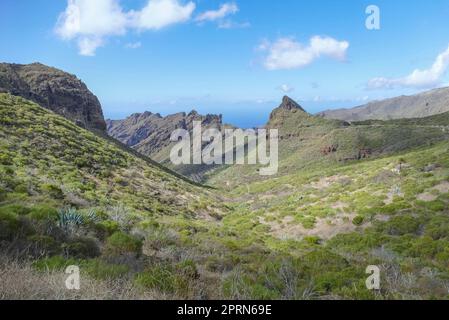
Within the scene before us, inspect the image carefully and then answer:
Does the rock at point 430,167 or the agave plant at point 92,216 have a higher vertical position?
the rock at point 430,167

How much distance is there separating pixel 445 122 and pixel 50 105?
62.8m

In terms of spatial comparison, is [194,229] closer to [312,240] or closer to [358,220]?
[312,240]

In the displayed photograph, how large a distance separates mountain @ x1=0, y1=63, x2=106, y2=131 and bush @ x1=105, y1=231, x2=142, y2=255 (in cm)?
4712

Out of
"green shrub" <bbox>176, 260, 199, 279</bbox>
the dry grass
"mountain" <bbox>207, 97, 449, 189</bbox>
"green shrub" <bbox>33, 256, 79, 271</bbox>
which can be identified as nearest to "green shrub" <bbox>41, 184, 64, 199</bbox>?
"green shrub" <bbox>33, 256, 79, 271</bbox>

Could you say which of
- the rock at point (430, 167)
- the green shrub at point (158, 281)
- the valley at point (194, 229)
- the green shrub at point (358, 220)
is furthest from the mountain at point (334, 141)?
the green shrub at point (158, 281)

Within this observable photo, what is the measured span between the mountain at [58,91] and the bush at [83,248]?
4711 centimetres

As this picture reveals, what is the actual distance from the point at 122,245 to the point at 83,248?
84 centimetres

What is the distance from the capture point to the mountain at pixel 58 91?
177 ft

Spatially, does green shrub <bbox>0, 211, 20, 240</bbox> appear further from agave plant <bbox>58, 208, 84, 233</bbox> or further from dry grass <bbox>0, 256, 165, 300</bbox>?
dry grass <bbox>0, 256, 165, 300</bbox>

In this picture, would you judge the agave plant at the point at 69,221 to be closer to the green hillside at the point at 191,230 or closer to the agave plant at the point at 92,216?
the green hillside at the point at 191,230

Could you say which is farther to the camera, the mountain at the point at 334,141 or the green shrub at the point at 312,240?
the mountain at the point at 334,141

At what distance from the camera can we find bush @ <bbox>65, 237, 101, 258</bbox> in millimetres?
8305
